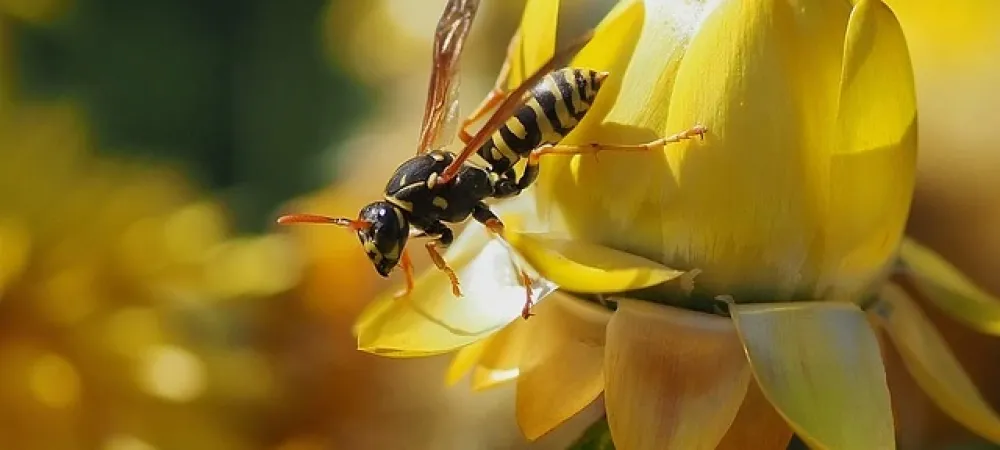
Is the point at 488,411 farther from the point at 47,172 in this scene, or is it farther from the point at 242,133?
the point at 242,133

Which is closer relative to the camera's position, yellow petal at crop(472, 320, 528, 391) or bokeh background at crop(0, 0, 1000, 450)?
yellow petal at crop(472, 320, 528, 391)

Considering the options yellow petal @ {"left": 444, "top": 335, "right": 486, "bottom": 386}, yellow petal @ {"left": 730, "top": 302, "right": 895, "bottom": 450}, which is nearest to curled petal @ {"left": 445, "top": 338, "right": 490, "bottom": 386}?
yellow petal @ {"left": 444, "top": 335, "right": 486, "bottom": 386}

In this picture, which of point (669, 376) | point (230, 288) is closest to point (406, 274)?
point (669, 376)

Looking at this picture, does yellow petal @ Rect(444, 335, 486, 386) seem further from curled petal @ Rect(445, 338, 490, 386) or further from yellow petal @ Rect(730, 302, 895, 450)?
yellow petal @ Rect(730, 302, 895, 450)

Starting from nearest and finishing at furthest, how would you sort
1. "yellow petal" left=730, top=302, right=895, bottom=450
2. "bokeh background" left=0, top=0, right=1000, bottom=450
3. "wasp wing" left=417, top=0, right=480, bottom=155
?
"yellow petal" left=730, top=302, right=895, bottom=450, "wasp wing" left=417, top=0, right=480, bottom=155, "bokeh background" left=0, top=0, right=1000, bottom=450

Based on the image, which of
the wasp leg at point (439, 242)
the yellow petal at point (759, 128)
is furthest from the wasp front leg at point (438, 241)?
the yellow petal at point (759, 128)

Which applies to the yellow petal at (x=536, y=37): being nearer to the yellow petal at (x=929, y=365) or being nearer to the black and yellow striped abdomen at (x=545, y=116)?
the black and yellow striped abdomen at (x=545, y=116)

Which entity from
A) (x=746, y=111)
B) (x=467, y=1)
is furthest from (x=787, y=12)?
(x=467, y=1)
